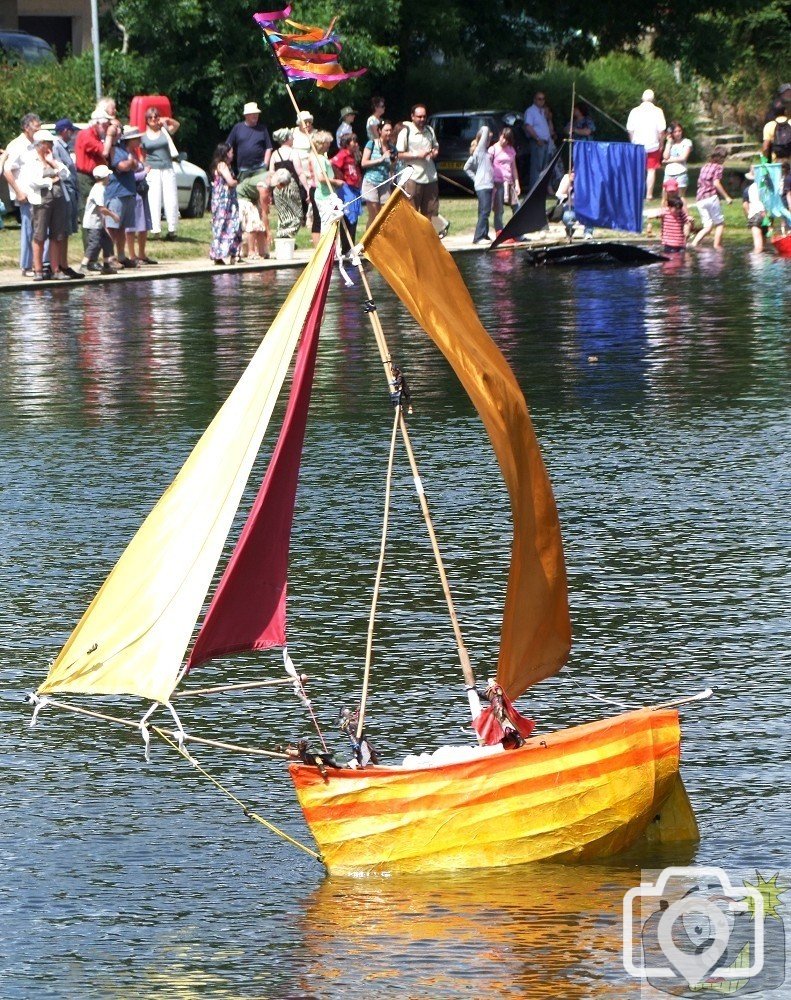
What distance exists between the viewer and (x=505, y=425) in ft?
20.3

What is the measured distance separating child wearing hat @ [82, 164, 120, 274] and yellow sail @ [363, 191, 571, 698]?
61.0 feet

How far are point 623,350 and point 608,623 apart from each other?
9311mm

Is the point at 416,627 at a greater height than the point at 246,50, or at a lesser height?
lesser

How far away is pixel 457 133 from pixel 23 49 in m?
8.76

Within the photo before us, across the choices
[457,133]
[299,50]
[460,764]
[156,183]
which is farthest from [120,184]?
[460,764]

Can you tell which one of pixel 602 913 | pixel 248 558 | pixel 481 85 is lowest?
pixel 602 913

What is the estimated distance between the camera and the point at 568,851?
5.90 metres

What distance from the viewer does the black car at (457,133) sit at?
37938 mm

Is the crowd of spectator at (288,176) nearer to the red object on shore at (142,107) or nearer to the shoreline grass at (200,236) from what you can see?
the shoreline grass at (200,236)

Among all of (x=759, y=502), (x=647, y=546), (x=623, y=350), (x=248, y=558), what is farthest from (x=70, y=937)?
(x=623, y=350)

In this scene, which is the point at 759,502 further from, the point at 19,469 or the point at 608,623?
the point at 19,469

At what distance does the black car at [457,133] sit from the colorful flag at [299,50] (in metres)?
29.5

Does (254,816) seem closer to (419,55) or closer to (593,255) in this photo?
(593,255)

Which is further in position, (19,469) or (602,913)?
(19,469)
